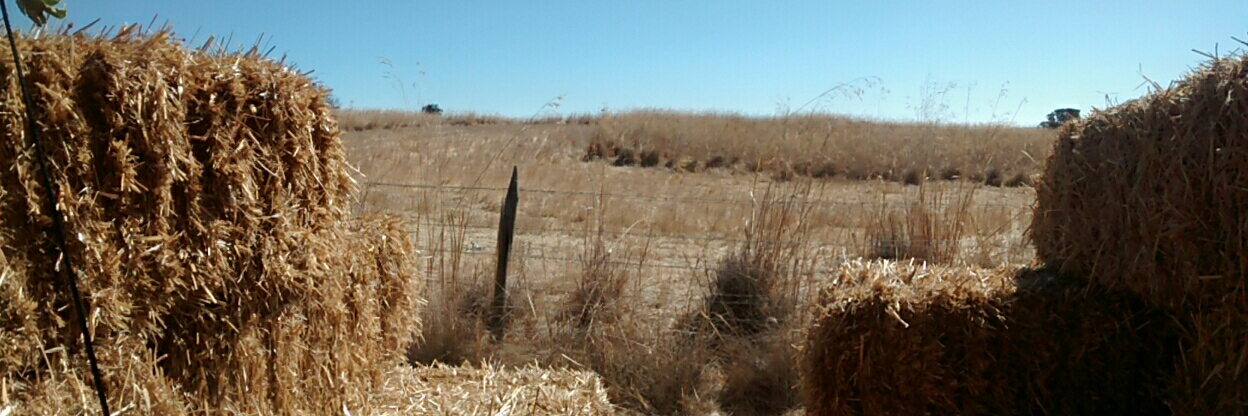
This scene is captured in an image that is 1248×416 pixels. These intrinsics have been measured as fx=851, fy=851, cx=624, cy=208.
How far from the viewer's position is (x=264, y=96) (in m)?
2.65

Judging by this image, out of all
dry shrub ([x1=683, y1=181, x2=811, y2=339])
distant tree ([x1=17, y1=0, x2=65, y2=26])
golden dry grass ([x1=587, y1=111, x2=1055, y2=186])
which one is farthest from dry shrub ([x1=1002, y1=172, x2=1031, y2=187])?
distant tree ([x1=17, y1=0, x2=65, y2=26])

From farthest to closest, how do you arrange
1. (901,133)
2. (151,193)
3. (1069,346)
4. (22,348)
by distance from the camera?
(901,133) → (1069,346) → (151,193) → (22,348)

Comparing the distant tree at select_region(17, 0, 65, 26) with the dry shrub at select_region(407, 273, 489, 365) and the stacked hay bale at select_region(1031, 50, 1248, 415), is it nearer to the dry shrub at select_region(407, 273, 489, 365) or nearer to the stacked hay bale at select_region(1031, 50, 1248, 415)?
the stacked hay bale at select_region(1031, 50, 1248, 415)

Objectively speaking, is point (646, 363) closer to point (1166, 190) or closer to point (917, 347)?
point (917, 347)

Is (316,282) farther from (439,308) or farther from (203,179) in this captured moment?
(439,308)

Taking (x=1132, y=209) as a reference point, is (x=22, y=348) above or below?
below

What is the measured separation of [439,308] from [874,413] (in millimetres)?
2842

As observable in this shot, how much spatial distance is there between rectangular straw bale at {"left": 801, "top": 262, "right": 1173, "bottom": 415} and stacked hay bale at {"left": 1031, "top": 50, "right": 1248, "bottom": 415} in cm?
15

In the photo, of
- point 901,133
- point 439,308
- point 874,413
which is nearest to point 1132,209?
point 874,413

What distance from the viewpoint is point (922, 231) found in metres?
5.40

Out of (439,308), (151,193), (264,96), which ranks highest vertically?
(264,96)

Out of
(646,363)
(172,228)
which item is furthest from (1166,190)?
(172,228)

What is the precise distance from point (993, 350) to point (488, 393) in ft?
7.20

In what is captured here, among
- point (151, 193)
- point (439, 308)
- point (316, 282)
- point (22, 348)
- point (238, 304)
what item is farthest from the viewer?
point (439, 308)
